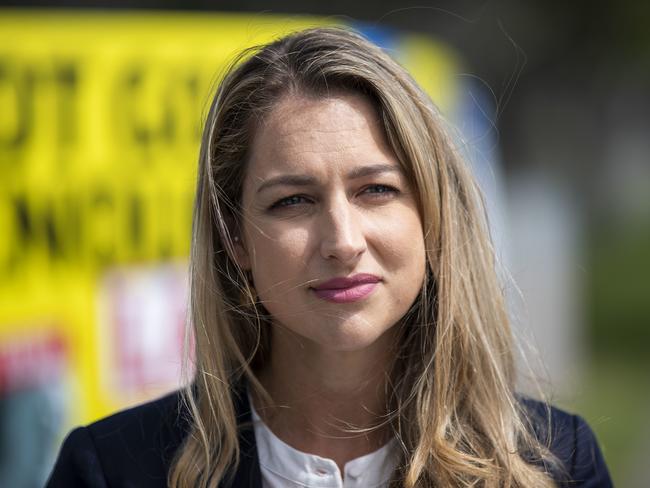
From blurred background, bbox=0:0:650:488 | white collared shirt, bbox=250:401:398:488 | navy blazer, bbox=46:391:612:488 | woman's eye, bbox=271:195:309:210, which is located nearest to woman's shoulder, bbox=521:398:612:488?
navy blazer, bbox=46:391:612:488

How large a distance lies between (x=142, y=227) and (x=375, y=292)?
2.70 metres

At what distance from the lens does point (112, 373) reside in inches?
177

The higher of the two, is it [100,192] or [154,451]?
[100,192]

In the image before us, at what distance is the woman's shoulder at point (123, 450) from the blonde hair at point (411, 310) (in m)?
0.06

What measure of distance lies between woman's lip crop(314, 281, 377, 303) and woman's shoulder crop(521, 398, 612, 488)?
591mm

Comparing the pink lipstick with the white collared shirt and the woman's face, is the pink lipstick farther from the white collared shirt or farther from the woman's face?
the white collared shirt

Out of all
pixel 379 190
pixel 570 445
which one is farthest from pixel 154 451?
pixel 570 445

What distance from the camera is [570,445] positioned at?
2.35 m

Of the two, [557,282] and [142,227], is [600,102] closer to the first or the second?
[557,282]

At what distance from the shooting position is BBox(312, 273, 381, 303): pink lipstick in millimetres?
2127

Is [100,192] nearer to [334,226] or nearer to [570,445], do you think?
[334,226]

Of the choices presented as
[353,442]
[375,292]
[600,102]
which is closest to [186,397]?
[353,442]

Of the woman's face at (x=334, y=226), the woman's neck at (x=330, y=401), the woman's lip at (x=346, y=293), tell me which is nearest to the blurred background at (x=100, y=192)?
the woman's neck at (x=330, y=401)

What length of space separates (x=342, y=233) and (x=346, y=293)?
14cm
